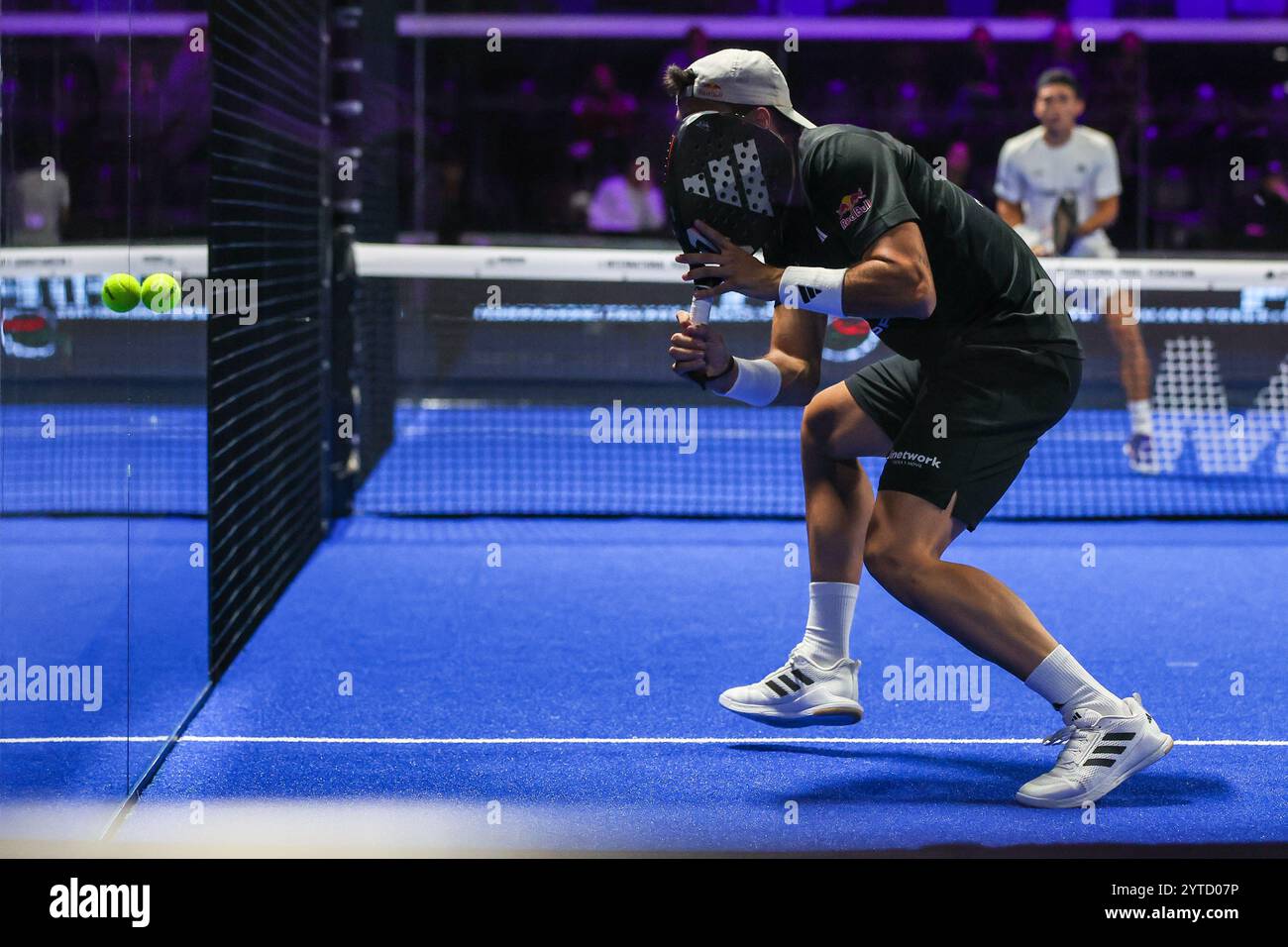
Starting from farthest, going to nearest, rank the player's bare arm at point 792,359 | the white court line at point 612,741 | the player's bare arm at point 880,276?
the white court line at point 612,741
the player's bare arm at point 792,359
the player's bare arm at point 880,276

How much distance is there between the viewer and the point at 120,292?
3.65 m

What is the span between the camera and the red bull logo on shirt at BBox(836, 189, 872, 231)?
3.59 m

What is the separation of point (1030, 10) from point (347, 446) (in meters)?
9.56

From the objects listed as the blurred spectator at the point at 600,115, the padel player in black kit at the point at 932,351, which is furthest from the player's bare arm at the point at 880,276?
the blurred spectator at the point at 600,115

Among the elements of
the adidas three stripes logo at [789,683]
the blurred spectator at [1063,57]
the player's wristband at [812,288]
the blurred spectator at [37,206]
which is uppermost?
the blurred spectator at [1063,57]

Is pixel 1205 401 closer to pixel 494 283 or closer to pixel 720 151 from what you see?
pixel 494 283

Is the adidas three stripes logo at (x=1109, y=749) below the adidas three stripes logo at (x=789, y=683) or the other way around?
below

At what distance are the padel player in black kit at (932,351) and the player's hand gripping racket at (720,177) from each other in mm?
49

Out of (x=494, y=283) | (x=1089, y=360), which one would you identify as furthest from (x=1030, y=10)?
(x=494, y=283)

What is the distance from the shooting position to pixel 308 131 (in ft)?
21.4

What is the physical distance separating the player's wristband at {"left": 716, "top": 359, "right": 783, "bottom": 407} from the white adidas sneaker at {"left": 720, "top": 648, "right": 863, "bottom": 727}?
25.5 inches

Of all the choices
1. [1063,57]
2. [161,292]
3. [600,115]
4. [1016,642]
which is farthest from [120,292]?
[1063,57]

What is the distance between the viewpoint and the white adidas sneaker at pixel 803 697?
416cm

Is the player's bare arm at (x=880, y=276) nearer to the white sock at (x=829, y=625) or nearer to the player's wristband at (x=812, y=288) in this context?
the player's wristband at (x=812, y=288)
